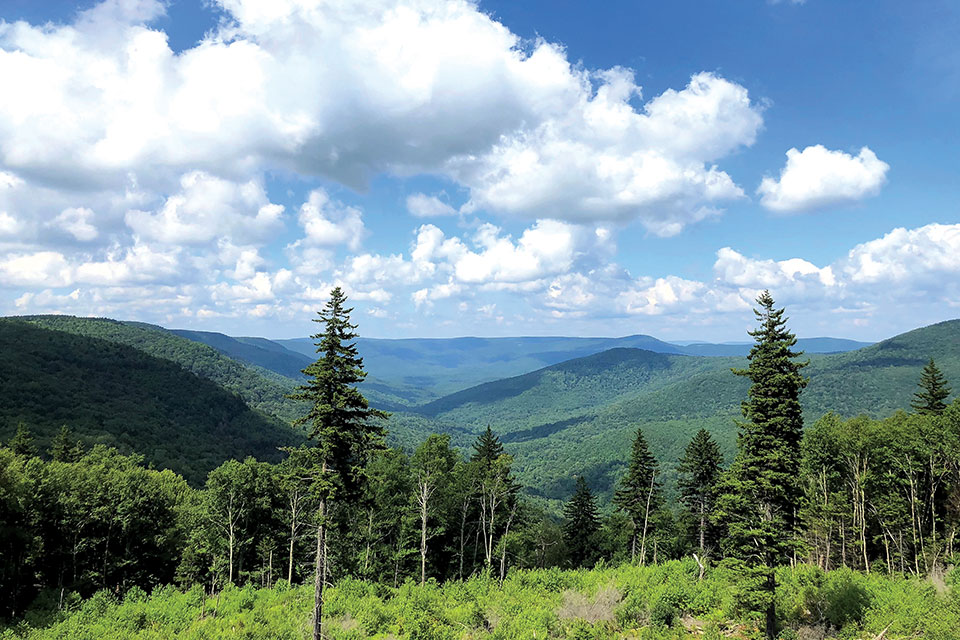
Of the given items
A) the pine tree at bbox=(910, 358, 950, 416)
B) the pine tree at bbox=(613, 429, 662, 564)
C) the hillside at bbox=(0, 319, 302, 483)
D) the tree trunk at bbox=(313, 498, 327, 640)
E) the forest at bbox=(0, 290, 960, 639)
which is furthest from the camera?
the hillside at bbox=(0, 319, 302, 483)

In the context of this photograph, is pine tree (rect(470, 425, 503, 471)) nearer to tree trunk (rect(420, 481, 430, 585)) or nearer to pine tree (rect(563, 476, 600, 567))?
tree trunk (rect(420, 481, 430, 585))

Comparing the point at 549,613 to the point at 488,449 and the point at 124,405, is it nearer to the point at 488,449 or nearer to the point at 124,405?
the point at 488,449

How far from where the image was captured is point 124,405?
140m

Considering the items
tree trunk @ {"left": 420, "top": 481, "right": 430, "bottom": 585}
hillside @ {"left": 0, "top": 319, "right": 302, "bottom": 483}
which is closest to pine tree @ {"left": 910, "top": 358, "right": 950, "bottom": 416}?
tree trunk @ {"left": 420, "top": 481, "right": 430, "bottom": 585}

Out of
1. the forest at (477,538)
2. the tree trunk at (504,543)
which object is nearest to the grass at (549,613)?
the forest at (477,538)

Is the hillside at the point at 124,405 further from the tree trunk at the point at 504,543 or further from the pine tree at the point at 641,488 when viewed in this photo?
the pine tree at the point at 641,488

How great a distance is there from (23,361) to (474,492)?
16679 centimetres

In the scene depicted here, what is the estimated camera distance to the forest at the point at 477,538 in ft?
60.4

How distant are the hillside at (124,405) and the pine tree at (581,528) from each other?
74.2m

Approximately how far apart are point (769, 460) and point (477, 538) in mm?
26776

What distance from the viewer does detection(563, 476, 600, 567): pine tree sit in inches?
2015

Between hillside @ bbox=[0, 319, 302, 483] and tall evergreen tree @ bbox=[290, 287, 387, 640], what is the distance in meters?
88.7

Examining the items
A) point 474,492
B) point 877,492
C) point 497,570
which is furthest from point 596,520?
point 877,492

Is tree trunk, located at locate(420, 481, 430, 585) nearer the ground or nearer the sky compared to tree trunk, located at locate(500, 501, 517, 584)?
nearer the sky
